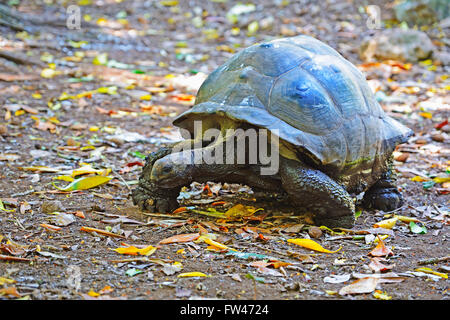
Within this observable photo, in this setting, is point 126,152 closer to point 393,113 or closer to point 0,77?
point 0,77

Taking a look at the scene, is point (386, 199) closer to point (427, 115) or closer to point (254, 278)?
point (254, 278)

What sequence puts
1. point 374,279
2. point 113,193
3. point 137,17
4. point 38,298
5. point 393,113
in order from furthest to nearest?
A: point 137,17, point 393,113, point 113,193, point 374,279, point 38,298

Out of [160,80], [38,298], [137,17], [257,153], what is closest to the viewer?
[38,298]

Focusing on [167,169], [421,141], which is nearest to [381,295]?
[167,169]

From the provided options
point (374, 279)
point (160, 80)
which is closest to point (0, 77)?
point (160, 80)

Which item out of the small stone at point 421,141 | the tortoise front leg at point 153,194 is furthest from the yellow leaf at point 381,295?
the small stone at point 421,141

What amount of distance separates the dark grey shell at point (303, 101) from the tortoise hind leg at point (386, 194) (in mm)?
324

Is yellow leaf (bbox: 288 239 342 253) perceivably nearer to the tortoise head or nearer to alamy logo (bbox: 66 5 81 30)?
the tortoise head

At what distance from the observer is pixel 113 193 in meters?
4.87

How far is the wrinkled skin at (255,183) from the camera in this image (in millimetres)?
4086

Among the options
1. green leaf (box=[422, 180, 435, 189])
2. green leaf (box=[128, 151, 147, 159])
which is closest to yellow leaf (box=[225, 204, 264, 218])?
green leaf (box=[128, 151, 147, 159])

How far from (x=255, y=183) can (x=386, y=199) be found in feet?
4.11

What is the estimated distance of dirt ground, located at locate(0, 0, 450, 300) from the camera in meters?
3.20

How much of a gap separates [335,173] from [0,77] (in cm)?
520
